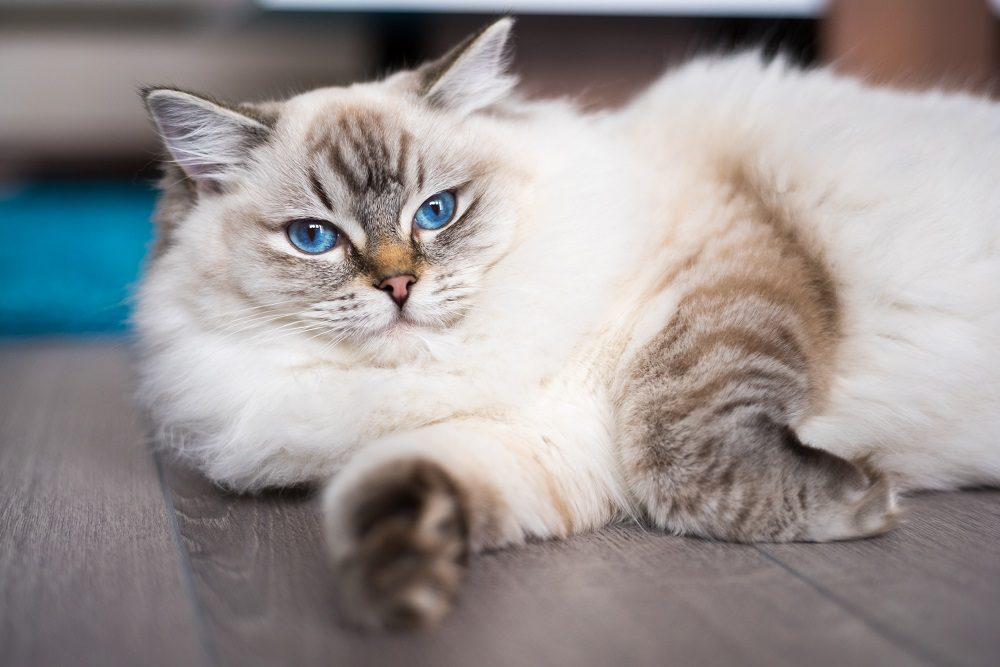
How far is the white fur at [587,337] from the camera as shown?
1.47 metres

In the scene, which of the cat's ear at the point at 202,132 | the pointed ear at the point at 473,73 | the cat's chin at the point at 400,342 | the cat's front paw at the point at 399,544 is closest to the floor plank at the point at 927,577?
the cat's front paw at the point at 399,544

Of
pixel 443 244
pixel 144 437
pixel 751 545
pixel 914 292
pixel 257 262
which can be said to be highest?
pixel 914 292

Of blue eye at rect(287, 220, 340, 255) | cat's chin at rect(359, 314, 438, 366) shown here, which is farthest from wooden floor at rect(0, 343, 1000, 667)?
blue eye at rect(287, 220, 340, 255)

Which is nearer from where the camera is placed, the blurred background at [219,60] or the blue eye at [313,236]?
the blue eye at [313,236]

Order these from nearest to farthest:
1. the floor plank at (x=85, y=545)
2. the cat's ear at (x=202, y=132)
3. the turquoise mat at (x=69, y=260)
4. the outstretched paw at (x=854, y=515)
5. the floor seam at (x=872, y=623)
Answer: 1. the floor seam at (x=872, y=623)
2. the floor plank at (x=85, y=545)
3. the outstretched paw at (x=854, y=515)
4. the cat's ear at (x=202, y=132)
5. the turquoise mat at (x=69, y=260)

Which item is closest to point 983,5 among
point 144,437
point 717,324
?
point 717,324

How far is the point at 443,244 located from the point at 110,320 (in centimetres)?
254

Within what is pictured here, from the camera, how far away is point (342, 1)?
5156 mm

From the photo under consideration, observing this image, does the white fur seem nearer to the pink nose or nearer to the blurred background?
the pink nose

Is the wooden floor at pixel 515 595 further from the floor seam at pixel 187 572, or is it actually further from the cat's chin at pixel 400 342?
the cat's chin at pixel 400 342

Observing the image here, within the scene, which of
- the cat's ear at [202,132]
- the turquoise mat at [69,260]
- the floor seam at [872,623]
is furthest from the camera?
the turquoise mat at [69,260]

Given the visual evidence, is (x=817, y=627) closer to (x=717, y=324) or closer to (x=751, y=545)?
(x=751, y=545)

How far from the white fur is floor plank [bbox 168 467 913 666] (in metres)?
0.14

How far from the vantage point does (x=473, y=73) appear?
166 centimetres
